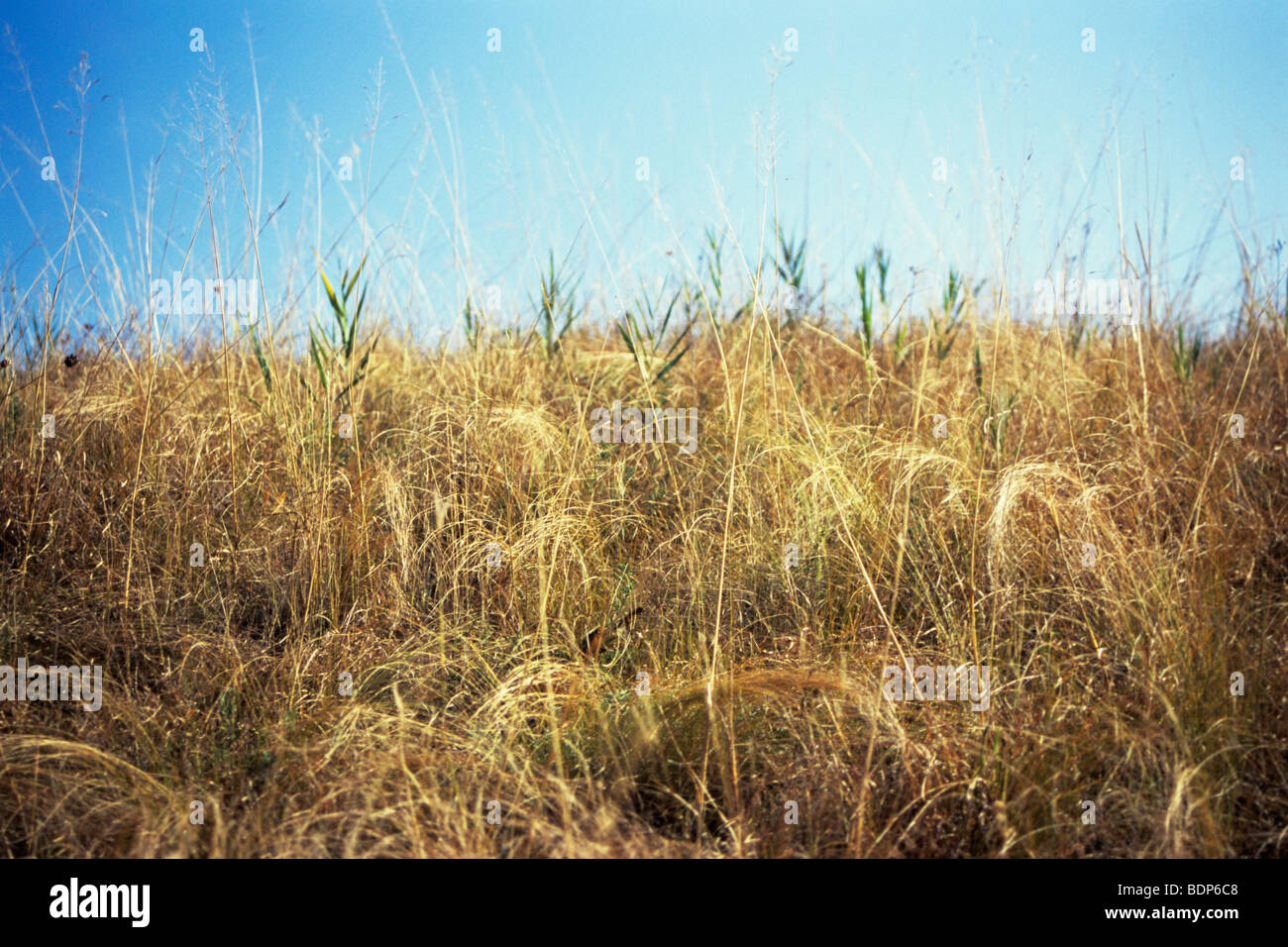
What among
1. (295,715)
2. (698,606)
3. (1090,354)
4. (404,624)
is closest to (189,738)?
(295,715)

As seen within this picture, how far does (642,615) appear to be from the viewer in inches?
101

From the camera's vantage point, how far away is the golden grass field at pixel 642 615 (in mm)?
1761

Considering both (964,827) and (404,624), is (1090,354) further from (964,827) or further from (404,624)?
(404,624)

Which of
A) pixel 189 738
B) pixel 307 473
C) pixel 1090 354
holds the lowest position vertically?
pixel 189 738

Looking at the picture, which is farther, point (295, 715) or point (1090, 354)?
point (1090, 354)

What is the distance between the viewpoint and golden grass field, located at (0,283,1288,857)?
1.76 metres

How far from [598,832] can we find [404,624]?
3.77 ft

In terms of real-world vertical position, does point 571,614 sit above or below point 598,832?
above

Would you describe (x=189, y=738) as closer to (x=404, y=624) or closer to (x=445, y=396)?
(x=404, y=624)

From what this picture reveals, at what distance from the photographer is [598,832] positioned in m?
1.64

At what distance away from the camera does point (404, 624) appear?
8.39 feet
